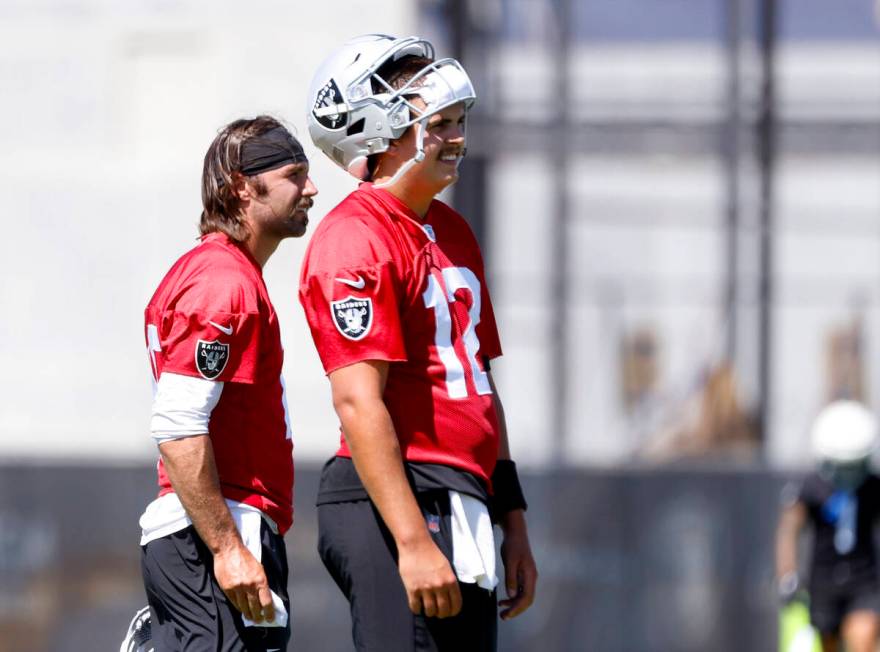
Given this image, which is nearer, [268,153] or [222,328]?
[222,328]

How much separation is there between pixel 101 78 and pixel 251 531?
10.8 metres

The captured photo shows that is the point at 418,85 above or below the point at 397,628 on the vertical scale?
above

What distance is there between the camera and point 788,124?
13812 mm

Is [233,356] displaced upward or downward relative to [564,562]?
upward

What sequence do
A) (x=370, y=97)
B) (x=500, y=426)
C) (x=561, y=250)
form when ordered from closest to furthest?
1. (x=370, y=97)
2. (x=500, y=426)
3. (x=561, y=250)

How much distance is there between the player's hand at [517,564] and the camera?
359cm

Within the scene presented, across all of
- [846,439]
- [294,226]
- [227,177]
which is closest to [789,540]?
[846,439]

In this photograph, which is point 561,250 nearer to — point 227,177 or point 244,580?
point 227,177

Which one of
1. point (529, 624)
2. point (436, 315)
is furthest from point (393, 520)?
point (529, 624)

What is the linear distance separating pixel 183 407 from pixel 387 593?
0.59 metres

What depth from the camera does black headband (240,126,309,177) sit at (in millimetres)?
3561

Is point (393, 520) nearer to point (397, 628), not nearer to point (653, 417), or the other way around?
point (397, 628)

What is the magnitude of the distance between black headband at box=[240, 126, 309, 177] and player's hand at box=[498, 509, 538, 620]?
37.6 inches

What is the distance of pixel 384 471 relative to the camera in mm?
3111
